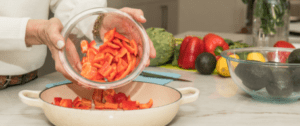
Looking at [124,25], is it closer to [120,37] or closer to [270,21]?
[120,37]

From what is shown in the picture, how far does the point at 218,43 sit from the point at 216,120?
0.78 metres

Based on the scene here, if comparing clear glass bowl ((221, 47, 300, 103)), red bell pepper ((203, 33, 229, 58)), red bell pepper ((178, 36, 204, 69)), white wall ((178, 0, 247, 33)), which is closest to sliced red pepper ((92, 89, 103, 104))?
clear glass bowl ((221, 47, 300, 103))

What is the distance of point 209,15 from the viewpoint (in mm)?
4508

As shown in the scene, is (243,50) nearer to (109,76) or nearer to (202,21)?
(109,76)

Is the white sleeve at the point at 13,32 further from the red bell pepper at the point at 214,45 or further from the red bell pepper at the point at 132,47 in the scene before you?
the red bell pepper at the point at 214,45

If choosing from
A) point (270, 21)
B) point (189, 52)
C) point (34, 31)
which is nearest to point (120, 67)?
point (34, 31)

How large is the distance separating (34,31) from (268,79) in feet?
2.01

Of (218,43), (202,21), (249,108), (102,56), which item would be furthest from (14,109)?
(202,21)

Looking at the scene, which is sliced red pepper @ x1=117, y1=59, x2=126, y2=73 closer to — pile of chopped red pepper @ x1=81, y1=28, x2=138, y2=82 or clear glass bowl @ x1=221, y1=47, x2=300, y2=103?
pile of chopped red pepper @ x1=81, y1=28, x2=138, y2=82

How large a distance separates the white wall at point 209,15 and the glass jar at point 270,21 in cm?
268

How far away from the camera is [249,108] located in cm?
86

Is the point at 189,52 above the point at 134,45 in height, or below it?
below

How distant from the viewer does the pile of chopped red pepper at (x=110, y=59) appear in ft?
2.34

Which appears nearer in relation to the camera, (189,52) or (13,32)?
(13,32)
